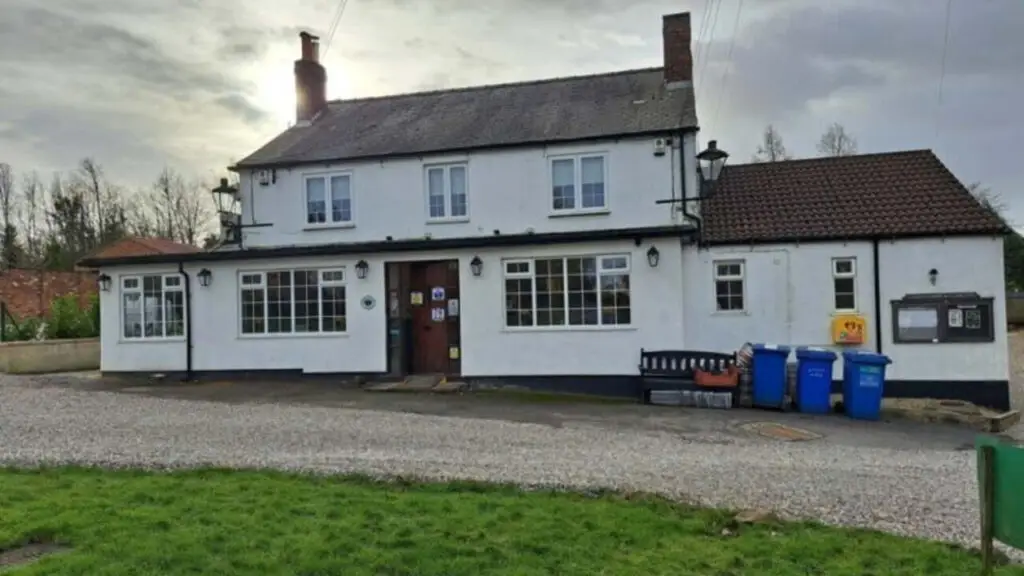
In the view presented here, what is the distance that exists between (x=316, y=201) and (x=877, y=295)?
1359cm

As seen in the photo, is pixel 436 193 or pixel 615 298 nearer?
pixel 615 298

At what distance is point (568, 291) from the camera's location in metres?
15.3

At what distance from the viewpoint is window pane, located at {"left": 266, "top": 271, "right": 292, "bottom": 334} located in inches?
662

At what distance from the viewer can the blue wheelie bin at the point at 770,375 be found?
13.3 metres

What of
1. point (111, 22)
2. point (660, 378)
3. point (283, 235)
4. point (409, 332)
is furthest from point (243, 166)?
point (660, 378)

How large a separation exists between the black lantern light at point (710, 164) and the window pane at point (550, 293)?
3963mm

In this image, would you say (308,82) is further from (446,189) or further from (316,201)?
(446,189)

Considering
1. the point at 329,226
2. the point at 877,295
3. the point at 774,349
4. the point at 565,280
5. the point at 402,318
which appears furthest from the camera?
the point at 329,226

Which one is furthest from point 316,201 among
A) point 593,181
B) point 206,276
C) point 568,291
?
point 568,291

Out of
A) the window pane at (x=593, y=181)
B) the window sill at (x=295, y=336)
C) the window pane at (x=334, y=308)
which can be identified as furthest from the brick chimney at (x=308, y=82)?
the window pane at (x=593, y=181)

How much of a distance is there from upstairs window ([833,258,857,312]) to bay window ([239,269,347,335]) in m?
11.1

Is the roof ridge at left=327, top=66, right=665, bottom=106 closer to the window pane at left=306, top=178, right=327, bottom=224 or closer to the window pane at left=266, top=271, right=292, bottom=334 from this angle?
the window pane at left=306, top=178, right=327, bottom=224

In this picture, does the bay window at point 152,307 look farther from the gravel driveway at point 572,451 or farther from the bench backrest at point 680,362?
the bench backrest at point 680,362

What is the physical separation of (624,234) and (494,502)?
949cm
